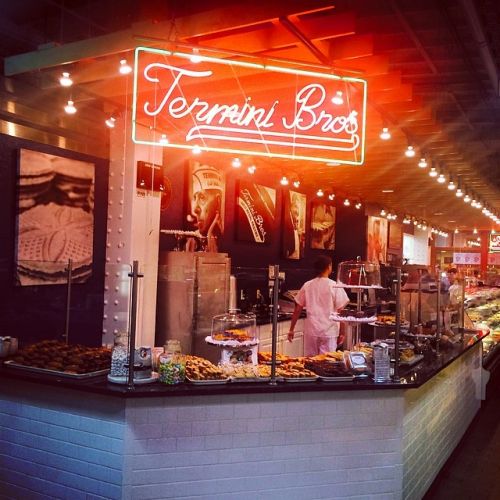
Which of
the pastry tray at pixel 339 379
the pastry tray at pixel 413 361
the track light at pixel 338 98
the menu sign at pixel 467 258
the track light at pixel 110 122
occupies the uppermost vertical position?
the track light at pixel 110 122

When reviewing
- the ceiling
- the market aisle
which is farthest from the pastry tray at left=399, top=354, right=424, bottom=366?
the ceiling

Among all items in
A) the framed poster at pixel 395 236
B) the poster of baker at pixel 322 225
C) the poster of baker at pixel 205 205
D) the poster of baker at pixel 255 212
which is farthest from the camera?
the framed poster at pixel 395 236

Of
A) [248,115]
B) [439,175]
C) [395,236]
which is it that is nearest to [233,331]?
[248,115]

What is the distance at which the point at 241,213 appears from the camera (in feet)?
32.7

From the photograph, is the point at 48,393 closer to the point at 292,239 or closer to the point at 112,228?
the point at 112,228

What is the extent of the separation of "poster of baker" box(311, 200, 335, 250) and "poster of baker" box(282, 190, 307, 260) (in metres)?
0.68

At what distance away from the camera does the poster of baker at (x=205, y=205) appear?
835 centimetres

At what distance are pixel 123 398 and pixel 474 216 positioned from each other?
19.2 metres

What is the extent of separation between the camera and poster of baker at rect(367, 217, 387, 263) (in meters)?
16.5

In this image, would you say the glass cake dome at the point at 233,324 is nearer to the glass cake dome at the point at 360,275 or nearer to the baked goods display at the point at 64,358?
the glass cake dome at the point at 360,275

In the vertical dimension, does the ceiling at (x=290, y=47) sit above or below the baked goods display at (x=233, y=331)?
above

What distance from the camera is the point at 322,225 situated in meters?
13.8

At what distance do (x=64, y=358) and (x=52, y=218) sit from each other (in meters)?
2.30

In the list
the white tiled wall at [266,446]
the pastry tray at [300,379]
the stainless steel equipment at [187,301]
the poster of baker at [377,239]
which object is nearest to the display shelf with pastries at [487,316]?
the poster of baker at [377,239]
